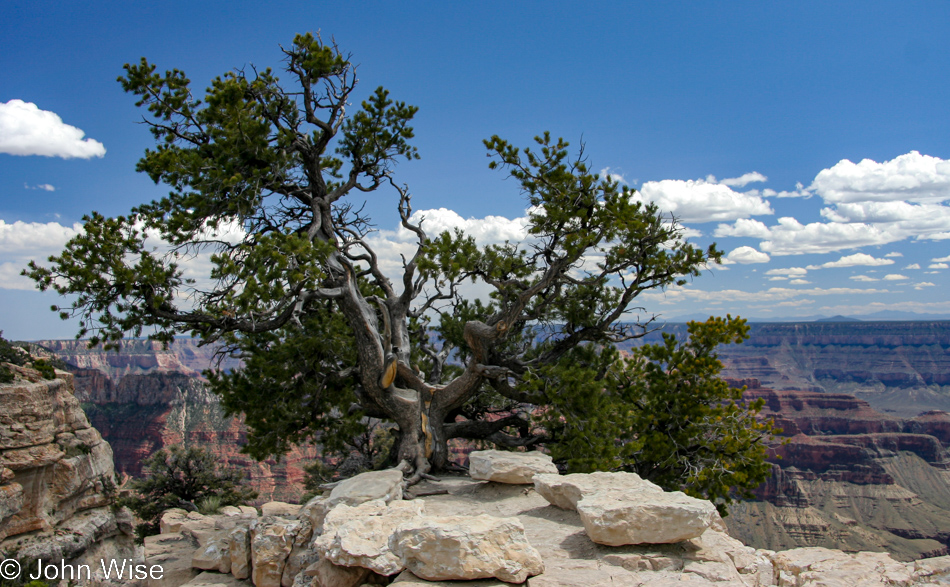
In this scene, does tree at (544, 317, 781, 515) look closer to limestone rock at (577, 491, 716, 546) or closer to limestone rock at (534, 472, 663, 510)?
limestone rock at (534, 472, 663, 510)

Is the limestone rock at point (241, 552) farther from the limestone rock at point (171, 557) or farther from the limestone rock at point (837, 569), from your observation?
the limestone rock at point (837, 569)

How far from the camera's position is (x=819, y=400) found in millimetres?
147750

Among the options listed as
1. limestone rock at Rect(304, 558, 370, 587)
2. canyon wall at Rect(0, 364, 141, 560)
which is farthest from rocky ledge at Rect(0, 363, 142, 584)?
limestone rock at Rect(304, 558, 370, 587)

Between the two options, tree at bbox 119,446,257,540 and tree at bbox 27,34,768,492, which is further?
tree at bbox 119,446,257,540

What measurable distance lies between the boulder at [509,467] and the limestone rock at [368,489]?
62.8 inches

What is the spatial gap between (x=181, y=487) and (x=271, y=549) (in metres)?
16.2

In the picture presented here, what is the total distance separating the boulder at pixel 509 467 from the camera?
417 inches

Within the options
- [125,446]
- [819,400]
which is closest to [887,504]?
[819,400]

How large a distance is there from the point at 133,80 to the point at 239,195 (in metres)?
3.87

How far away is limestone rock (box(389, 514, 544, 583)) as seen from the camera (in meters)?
6.31

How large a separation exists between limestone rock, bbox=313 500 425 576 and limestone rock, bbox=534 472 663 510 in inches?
84.6

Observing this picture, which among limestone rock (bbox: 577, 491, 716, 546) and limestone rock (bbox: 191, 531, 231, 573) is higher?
limestone rock (bbox: 577, 491, 716, 546)

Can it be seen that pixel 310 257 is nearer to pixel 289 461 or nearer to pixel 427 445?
pixel 427 445

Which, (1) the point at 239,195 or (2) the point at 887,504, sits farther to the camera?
(2) the point at 887,504
